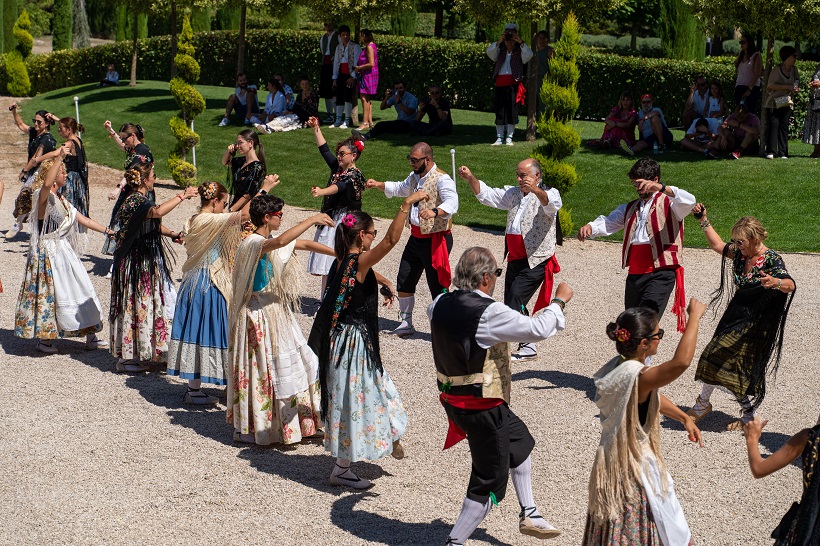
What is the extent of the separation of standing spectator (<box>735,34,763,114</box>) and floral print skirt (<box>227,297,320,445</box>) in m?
12.7

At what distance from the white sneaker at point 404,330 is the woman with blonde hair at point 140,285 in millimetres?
2281

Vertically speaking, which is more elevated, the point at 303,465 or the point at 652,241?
the point at 652,241

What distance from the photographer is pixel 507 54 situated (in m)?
19.0

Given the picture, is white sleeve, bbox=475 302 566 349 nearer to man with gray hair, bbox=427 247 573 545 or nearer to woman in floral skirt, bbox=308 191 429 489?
man with gray hair, bbox=427 247 573 545

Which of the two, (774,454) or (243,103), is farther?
(243,103)

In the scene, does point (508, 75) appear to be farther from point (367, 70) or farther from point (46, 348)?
point (46, 348)

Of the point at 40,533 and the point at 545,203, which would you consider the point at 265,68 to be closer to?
the point at 545,203

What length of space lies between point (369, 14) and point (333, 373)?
54.0 ft

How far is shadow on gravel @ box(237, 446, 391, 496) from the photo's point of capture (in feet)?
22.1

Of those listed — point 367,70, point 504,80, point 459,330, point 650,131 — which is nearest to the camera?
point 459,330

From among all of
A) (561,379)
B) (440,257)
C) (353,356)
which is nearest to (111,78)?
(440,257)

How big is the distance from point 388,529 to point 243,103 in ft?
58.2

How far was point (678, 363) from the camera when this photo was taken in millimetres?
4609

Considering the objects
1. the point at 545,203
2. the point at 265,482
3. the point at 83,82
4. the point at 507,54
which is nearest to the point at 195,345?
Result: the point at 265,482
